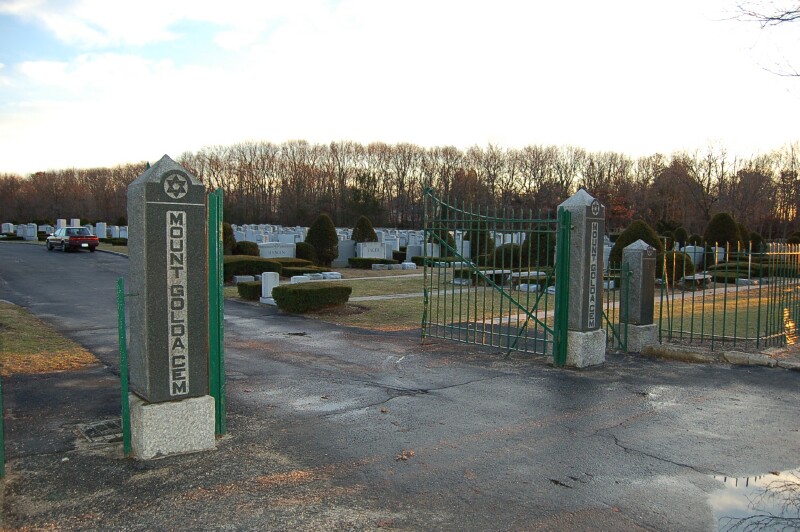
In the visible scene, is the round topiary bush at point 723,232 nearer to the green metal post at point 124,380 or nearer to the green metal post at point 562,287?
the green metal post at point 562,287

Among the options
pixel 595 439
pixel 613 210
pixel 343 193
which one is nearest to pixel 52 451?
pixel 595 439

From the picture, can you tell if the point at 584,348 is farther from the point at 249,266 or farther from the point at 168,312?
the point at 249,266

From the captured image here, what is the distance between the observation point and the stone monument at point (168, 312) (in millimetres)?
4980

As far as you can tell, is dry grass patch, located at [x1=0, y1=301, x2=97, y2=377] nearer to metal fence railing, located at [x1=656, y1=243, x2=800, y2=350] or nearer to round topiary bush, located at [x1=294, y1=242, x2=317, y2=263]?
metal fence railing, located at [x1=656, y1=243, x2=800, y2=350]

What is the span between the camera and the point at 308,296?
14.5 m

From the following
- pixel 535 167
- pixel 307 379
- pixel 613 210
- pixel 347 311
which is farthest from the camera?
pixel 535 167

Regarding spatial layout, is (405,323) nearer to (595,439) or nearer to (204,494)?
(595,439)

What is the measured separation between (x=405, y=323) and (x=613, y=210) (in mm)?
45473

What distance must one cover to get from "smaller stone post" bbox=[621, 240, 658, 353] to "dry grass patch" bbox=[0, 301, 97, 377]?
855 cm

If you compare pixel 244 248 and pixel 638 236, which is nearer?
pixel 638 236

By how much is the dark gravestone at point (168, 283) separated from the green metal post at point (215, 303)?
0.63 feet

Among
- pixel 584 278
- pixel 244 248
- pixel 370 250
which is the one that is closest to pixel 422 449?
pixel 584 278

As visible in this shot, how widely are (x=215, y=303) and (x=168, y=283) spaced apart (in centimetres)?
54

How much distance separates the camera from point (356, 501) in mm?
4340
